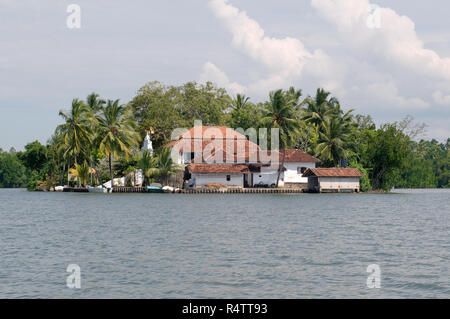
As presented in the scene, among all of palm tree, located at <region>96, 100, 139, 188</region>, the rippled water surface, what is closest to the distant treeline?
palm tree, located at <region>96, 100, 139, 188</region>

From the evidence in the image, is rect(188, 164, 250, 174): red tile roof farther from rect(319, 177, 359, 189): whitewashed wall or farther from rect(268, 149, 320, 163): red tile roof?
rect(319, 177, 359, 189): whitewashed wall

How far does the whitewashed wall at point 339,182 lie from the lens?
74.8m

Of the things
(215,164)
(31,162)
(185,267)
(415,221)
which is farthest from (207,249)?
(31,162)

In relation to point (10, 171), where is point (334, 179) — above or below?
below

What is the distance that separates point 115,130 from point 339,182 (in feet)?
105

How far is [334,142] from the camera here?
79.4 meters

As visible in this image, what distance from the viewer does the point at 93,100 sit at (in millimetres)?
80438

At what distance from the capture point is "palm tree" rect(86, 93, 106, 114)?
7981 cm

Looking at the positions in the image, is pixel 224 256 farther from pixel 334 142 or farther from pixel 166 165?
pixel 334 142

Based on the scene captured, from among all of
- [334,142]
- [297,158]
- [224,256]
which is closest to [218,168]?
[297,158]

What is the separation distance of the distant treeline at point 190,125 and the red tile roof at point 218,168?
149 inches

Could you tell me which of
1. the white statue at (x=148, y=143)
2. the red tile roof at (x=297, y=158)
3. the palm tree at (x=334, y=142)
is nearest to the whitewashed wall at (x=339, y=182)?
the red tile roof at (x=297, y=158)

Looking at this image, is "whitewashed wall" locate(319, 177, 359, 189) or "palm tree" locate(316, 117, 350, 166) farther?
"palm tree" locate(316, 117, 350, 166)

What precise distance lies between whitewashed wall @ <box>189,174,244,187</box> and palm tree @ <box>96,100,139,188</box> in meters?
10.3
